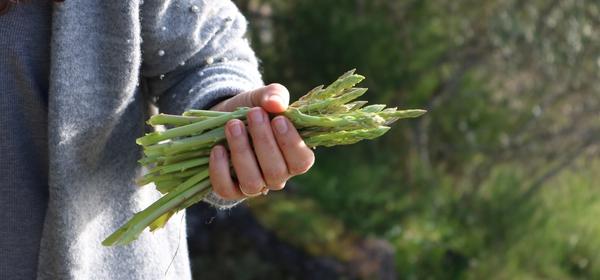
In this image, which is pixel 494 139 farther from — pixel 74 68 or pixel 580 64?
pixel 74 68

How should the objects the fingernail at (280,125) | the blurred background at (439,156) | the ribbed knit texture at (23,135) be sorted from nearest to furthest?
the fingernail at (280,125) < the ribbed knit texture at (23,135) < the blurred background at (439,156)

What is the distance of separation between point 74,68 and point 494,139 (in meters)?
4.06

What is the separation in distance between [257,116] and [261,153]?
6cm

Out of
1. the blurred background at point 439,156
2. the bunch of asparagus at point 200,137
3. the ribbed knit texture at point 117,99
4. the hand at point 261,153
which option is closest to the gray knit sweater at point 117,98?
the ribbed knit texture at point 117,99

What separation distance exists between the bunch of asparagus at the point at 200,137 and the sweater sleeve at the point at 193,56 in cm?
13

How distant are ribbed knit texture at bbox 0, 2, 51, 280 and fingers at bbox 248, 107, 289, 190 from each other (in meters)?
0.40

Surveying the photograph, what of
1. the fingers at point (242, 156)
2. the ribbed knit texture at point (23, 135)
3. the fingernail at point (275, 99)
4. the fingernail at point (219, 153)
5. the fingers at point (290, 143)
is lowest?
the ribbed knit texture at point (23, 135)

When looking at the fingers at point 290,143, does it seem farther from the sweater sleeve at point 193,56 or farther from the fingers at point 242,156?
the sweater sleeve at point 193,56

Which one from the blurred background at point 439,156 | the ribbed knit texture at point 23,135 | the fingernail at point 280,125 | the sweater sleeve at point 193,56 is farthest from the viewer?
the blurred background at point 439,156

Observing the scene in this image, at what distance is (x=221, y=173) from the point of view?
144 centimetres

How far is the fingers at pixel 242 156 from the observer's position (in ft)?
4.66

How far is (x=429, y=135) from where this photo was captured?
5484mm

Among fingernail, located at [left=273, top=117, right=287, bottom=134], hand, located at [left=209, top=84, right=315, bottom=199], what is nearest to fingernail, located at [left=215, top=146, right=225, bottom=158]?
hand, located at [left=209, top=84, right=315, bottom=199]

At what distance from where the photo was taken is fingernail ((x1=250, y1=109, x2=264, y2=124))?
1411 millimetres
